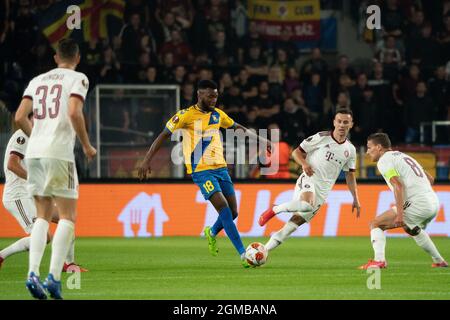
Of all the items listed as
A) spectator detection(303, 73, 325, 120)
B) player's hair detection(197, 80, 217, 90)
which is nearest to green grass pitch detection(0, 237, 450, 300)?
player's hair detection(197, 80, 217, 90)

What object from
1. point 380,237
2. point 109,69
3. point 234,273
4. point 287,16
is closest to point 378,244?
point 380,237

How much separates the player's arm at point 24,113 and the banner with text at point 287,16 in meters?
15.1

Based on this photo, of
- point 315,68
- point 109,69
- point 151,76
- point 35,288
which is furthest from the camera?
point 315,68

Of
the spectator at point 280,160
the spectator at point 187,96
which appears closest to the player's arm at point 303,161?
the spectator at point 280,160

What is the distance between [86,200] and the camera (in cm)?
1931

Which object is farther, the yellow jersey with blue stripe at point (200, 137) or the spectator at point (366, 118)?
the spectator at point (366, 118)

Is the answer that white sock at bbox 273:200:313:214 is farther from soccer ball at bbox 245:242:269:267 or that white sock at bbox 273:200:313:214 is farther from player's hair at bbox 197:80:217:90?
player's hair at bbox 197:80:217:90

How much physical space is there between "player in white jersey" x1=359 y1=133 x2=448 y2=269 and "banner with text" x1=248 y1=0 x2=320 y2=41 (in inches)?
476

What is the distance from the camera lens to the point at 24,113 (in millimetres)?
9234

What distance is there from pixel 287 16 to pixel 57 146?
624 inches

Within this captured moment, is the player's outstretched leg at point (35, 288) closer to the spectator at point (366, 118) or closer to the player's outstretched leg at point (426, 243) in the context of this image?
the player's outstretched leg at point (426, 243)

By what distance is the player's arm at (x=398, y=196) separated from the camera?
11.8 meters

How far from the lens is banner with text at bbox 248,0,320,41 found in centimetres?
2416

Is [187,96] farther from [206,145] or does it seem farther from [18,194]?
[18,194]
